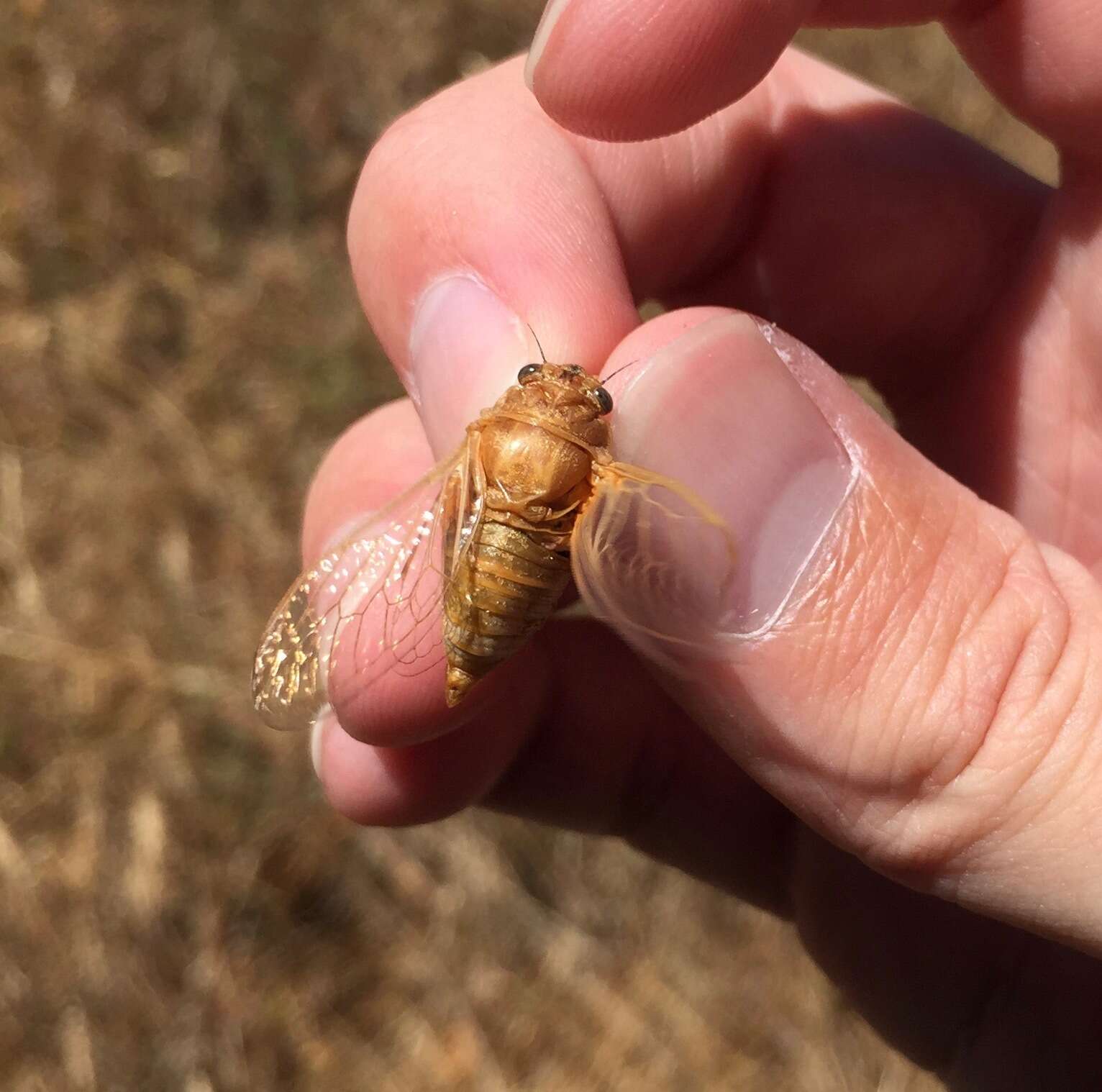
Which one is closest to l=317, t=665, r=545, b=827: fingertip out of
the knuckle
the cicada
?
the cicada

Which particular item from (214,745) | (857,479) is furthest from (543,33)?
(214,745)

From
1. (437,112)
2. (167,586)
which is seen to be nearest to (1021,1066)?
(437,112)

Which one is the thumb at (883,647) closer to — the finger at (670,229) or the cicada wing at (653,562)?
the cicada wing at (653,562)

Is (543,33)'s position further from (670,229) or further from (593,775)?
(593,775)

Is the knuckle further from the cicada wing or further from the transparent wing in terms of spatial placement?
the transparent wing

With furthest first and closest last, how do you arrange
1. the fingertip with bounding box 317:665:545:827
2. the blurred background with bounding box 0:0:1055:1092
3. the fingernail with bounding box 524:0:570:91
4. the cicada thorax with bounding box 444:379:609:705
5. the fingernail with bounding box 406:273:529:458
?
1. the blurred background with bounding box 0:0:1055:1092
2. the fingertip with bounding box 317:665:545:827
3. the fingernail with bounding box 406:273:529:458
4. the fingernail with bounding box 524:0:570:91
5. the cicada thorax with bounding box 444:379:609:705
